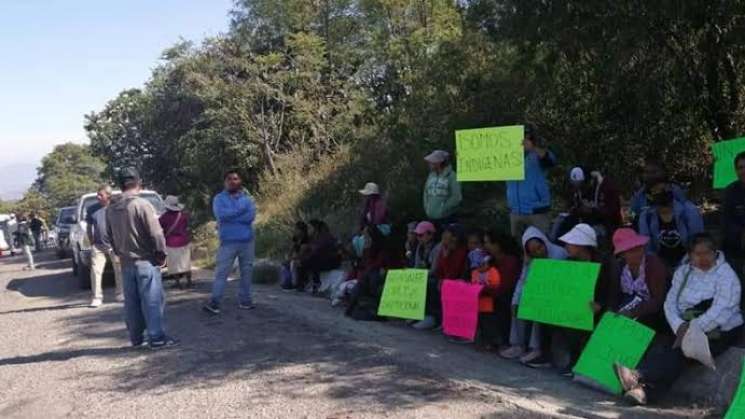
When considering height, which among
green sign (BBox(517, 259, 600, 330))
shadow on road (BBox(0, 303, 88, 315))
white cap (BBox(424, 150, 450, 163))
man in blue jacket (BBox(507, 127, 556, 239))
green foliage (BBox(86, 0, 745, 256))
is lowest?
shadow on road (BBox(0, 303, 88, 315))

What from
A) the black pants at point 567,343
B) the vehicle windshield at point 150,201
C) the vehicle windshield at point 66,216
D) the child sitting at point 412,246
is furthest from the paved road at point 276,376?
the vehicle windshield at point 66,216

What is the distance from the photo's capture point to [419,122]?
12898 mm

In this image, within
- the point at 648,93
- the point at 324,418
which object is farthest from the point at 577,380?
the point at 648,93

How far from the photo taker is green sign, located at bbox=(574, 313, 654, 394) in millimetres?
5363

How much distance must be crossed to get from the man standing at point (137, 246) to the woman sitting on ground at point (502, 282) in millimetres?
3221

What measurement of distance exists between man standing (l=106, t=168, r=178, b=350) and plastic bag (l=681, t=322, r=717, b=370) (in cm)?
474

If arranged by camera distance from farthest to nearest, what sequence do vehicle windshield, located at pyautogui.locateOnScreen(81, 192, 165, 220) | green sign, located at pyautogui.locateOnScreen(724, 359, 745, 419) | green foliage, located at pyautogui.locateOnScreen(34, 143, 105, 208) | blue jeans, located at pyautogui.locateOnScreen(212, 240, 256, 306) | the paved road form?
green foliage, located at pyautogui.locateOnScreen(34, 143, 105, 208) < vehicle windshield, located at pyautogui.locateOnScreen(81, 192, 165, 220) < blue jeans, located at pyautogui.locateOnScreen(212, 240, 256, 306) < the paved road < green sign, located at pyautogui.locateOnScreen(724, 359, 745, 419)

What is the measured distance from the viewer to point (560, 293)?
6188mm

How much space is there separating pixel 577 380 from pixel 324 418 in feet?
6.68

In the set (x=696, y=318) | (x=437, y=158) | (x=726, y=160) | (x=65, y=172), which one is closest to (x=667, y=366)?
(x=696, y=318)

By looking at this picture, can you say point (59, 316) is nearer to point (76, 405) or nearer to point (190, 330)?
point (190, 330)

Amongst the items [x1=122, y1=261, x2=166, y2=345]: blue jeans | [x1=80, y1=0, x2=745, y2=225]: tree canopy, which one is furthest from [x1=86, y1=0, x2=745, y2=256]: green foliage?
[x1=122, y1=261, x2=166, y2=345]: blue jeans

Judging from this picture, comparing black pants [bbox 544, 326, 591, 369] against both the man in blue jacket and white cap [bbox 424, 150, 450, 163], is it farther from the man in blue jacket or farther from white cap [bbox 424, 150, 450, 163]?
white cap [bbox 424, 150, 450, 163]

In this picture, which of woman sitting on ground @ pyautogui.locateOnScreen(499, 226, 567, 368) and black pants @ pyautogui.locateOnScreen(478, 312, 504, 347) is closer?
woman sitting on ground @ pyautogui.locateOnScreen(499, 226, 567, 368)
